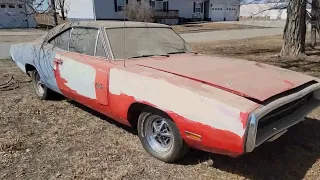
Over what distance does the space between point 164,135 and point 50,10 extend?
561 centimetres

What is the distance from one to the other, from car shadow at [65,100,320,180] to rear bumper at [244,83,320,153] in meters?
0.44

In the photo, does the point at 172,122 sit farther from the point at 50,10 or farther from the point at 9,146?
the point at 50,10

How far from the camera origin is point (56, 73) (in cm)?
462

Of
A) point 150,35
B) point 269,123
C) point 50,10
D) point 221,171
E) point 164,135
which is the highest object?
point 50,10

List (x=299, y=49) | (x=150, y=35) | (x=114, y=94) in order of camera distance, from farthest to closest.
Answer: (x=299, y=49) < (x=150, y=35) < (x=114, y=94)

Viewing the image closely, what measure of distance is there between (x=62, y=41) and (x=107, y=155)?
2187 mm

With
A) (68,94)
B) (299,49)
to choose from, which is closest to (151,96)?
(68,94)

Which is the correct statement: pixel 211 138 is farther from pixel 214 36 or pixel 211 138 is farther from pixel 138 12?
pixel 138 12

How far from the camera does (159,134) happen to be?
11.3 ft

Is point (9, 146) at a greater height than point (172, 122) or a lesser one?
lesser

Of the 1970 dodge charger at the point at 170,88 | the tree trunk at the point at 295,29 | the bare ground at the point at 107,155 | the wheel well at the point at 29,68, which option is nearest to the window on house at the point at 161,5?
the tree trunk at the point at 295,29

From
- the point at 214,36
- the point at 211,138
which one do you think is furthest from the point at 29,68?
the point at 214,36

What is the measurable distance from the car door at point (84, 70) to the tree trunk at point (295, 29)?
726 centimetres

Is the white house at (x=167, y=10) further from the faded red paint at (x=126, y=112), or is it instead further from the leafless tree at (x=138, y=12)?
the faded red paint at (x=126, y=112)
